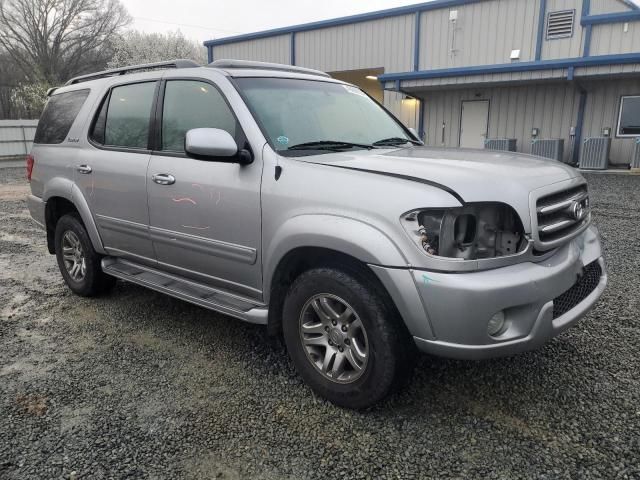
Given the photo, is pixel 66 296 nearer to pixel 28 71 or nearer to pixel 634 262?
pixel 634 262

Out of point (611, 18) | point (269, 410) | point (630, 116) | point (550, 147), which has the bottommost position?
point (269, 410)

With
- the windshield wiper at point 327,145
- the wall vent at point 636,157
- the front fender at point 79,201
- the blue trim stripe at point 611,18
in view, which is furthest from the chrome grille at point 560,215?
the blue trim stripe at point 611,18

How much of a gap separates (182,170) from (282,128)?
0.77 m

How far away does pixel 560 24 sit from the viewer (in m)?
17.3

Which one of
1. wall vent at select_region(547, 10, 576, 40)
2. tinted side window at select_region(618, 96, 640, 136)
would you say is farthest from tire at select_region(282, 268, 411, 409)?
wall vent at select_region(547, 10, 576, 40)

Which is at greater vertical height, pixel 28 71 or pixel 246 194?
pixel 28 71

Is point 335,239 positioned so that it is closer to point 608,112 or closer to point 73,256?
point 73,256

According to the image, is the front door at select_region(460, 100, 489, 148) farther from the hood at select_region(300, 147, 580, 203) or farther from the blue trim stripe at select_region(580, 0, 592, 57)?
the hood at select_region(300, 147, 580, 203)

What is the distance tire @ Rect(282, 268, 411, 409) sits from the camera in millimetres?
2551

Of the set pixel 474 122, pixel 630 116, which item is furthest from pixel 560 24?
pixel 474 122

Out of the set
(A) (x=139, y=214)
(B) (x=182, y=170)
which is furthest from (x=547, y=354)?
(A) (x=139, y=214)

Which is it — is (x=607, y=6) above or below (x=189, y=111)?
above

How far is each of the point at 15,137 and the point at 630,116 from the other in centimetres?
2833

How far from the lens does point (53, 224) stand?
16.2 ft
